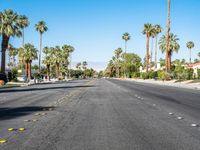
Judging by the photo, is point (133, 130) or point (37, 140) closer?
point (37, 140)

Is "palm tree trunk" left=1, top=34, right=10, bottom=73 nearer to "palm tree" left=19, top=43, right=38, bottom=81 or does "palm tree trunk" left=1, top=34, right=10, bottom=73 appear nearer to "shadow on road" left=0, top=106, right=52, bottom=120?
"palm tree" left=19, top=43, right=38, bottom=81

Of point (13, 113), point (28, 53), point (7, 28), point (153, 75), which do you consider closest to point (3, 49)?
point (7, 28)

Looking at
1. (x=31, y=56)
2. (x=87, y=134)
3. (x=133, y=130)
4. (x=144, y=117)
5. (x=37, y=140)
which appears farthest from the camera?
(x=31, y=56)

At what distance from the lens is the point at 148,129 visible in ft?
28.3

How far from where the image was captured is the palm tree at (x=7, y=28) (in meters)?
57.6

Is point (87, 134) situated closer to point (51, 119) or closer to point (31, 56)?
point (51, 119)

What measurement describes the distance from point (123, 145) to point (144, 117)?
459 cm

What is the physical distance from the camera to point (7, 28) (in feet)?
191

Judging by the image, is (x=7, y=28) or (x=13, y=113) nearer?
(x=13, y=113)

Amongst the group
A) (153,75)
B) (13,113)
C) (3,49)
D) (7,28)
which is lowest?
(13,113)

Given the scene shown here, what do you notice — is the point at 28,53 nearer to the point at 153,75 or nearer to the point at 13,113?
the point at 153,75

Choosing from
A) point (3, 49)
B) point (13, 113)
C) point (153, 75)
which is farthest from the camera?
point (153, 75)

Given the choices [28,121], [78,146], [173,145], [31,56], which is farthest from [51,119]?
[31,56]

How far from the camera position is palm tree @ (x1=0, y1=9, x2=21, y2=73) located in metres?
57.6
